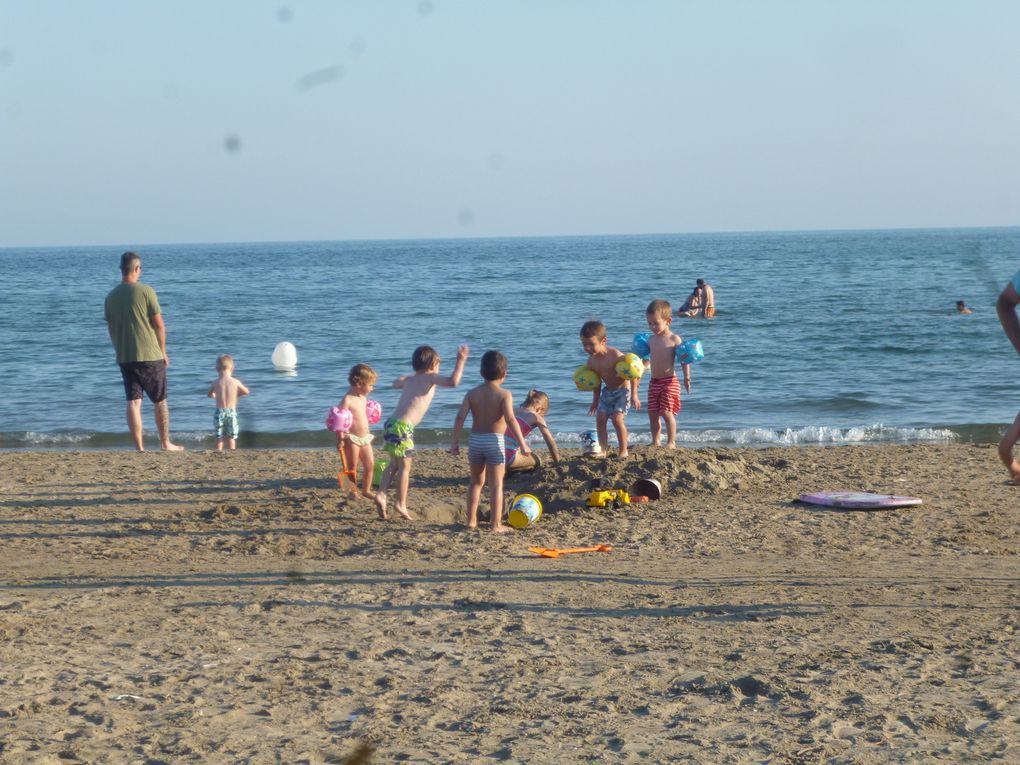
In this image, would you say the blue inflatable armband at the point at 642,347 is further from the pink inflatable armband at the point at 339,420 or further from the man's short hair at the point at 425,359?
the pink inflatable armband at the point at 339,420

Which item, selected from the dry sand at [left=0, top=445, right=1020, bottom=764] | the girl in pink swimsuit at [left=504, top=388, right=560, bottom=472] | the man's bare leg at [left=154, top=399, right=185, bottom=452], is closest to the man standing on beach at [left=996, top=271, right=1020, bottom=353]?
the dry sand at [left=0, top=445, right=1020, bottom=764]

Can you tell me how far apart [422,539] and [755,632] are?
2.76m

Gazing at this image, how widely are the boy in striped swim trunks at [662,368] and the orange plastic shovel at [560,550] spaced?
3083 millimetres

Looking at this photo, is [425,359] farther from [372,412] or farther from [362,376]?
[372,412]

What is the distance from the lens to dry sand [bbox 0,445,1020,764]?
14.1 ft

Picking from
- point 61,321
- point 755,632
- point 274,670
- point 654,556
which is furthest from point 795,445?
point 61,321

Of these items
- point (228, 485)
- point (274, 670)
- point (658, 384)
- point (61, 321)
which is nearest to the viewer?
point (274, 670)

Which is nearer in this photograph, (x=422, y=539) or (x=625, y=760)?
(x=625, y=760)

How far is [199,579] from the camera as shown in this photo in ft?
22.0

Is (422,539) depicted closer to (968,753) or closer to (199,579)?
(199,579)

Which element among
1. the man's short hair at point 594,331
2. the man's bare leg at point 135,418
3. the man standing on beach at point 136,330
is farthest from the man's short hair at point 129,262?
the man's short hair at point 594,331

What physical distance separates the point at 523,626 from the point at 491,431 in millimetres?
2538

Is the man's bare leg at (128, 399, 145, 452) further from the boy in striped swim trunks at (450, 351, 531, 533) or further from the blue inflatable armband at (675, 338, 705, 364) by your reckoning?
the blue inflatable armband at (675, 338, 705, 364)

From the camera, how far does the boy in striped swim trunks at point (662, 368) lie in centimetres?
1049
